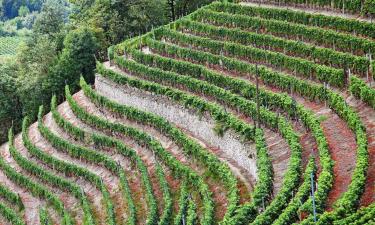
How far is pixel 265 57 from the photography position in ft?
127

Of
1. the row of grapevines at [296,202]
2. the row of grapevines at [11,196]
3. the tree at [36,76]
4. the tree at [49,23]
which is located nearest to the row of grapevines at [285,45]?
the row of grapevines at [296,202]

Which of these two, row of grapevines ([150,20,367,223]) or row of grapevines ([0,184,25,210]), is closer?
row of grapevines ([150,20,367,223])

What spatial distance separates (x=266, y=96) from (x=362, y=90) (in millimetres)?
4886

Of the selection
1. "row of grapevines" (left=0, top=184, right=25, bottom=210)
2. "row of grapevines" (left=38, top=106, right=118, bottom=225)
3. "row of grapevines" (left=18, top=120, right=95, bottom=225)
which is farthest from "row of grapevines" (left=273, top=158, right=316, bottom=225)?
"row of grapevines" (left=0, top=184, right=25, bottom=210)

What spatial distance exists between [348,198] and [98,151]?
62.7ft

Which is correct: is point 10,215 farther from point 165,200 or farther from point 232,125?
point 232,125

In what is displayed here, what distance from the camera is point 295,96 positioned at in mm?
35375

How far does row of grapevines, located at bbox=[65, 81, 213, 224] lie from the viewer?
2907cm

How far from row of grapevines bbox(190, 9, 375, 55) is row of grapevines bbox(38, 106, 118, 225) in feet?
38.5

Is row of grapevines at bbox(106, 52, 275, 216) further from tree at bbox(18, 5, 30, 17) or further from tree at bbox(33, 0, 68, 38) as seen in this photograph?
tree at bbox(18, 5, 30, 17)

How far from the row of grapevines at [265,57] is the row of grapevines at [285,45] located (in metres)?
0.83

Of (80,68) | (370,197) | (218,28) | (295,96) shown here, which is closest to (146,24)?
(80,68)

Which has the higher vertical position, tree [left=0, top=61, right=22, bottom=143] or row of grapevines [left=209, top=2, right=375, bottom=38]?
row of grapevines [left=209, top=2, right=375, bottom=38]

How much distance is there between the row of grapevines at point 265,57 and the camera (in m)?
34.6
